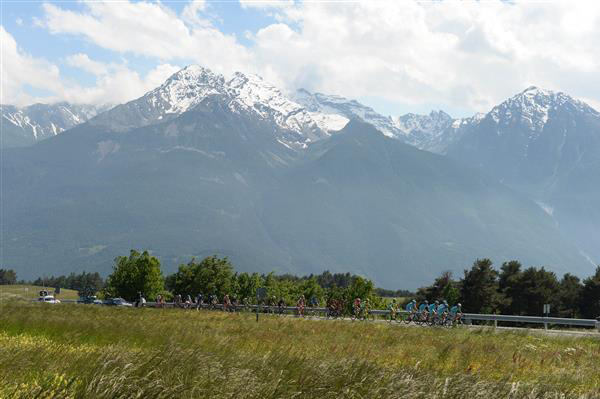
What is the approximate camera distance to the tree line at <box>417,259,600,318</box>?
6488 centimetres

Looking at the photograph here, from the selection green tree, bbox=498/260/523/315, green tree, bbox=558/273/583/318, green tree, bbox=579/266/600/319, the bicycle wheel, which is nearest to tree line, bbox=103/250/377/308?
green tree, bbox=498/260/523/315

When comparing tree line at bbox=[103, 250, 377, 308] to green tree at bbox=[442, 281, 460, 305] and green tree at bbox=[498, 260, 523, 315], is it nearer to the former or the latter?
green tree at bbox=[442, 281, 460, 305]

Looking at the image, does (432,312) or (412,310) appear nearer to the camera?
(432,312)

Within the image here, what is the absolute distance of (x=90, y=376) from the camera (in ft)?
24.0

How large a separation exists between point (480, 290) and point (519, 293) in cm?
688

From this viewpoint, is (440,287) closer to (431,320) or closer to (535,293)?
(535,293)

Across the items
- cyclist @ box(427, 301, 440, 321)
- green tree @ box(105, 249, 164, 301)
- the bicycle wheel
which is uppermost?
green tree @ box(105, 249, 164, 301)

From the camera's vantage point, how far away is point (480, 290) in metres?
64.7

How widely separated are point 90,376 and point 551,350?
1541 centimetres

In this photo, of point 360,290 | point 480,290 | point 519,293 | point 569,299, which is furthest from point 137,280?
point 569,299

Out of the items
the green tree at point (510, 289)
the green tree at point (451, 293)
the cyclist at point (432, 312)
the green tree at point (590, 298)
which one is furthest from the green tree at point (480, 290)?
the cyclist at point (432, 312)

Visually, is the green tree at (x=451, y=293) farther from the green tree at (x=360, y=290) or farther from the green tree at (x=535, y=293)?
the green tree at (x=360, y=290)

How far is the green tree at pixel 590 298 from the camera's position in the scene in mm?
65000

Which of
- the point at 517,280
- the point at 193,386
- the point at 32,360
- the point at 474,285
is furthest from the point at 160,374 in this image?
the point at 517,280
